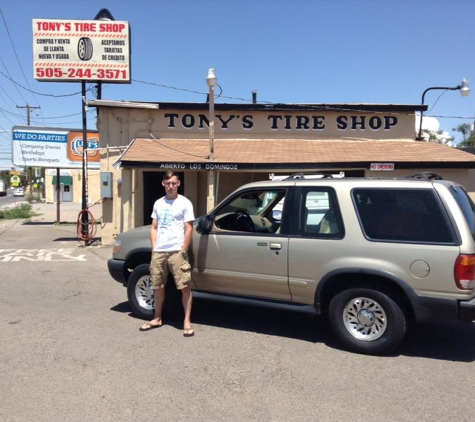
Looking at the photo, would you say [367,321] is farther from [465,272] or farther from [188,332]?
[188,332]

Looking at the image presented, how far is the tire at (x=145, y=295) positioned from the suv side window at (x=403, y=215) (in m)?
2.54

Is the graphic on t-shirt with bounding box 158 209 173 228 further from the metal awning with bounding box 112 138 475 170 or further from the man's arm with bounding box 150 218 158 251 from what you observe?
the metal awning with bounding box 112 138 475 170

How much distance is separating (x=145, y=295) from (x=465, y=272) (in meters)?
3.67

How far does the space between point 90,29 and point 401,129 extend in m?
10.2

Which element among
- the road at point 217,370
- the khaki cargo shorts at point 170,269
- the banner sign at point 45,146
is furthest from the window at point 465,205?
the banner sign at point 45,146

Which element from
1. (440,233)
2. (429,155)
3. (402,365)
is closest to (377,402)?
(402,365)

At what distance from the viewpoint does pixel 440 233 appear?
13.7ft

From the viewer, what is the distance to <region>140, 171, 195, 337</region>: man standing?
5.07m

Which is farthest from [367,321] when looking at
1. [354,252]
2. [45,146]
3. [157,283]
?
[45,146]

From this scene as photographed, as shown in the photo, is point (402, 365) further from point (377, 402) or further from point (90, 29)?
point (90, 29)

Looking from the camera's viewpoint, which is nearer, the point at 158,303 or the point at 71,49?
the point at 158,303

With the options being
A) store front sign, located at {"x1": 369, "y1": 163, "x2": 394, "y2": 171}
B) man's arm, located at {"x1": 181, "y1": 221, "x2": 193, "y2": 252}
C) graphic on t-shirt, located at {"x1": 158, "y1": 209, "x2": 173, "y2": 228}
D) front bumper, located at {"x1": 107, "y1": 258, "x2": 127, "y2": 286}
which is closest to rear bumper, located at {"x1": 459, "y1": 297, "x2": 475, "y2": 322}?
man's arm, located at {"x1": 181, "y1": 221, "x2": 193, "y2": 252}

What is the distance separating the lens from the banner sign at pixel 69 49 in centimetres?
1374

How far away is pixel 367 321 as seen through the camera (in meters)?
4.52
